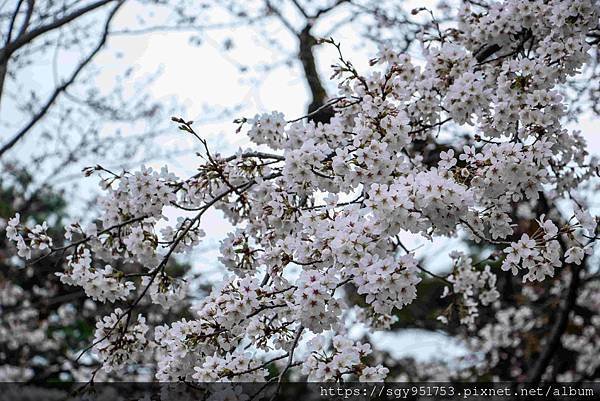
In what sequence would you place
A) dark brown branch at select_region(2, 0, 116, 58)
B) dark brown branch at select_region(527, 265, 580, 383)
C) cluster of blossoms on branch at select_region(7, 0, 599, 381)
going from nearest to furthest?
1. cluster of blossoms on branch at select_region(7, 0, 599, 381)
2. dark brown branch at select_region(2, 0, 116, 58)
3. dark brown branch at select_region(527, 265, 580, 383)

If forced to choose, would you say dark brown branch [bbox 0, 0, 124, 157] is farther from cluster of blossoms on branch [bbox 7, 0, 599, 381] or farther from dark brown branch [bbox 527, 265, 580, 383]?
dark brown branch [bbox 527, 265, 580, 383]

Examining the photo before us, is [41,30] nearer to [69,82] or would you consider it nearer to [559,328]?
[69,82]

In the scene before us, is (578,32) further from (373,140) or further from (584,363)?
(584,363)

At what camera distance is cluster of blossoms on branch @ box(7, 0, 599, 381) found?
7.07 feet

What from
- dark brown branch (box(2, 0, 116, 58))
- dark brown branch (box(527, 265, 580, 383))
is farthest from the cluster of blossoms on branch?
dark brown branch (box(2, 0, 116, 58))

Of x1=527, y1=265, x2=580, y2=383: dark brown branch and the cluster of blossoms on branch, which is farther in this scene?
x1=527, y1=265, x2=580, y2=383: dark brown branch

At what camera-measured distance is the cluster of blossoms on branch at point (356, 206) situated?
2.16 m

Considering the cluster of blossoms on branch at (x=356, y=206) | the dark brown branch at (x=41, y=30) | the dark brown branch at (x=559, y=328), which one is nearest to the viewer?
the cluster of blossoms on branch at (x=356, y=206)

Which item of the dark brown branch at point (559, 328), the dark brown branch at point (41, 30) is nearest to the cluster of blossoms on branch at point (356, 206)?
the dark brown branch at point (559, 328)

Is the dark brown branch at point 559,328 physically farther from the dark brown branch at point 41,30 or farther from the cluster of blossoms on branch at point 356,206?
the dark brown branch at point 41,30

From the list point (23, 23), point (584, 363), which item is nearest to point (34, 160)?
point (23, 23)

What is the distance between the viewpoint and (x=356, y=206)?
7.36ft

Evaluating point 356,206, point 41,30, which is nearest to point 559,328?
point 356,206

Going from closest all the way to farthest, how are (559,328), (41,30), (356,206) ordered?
(356,206), (41,30), (559,328)
